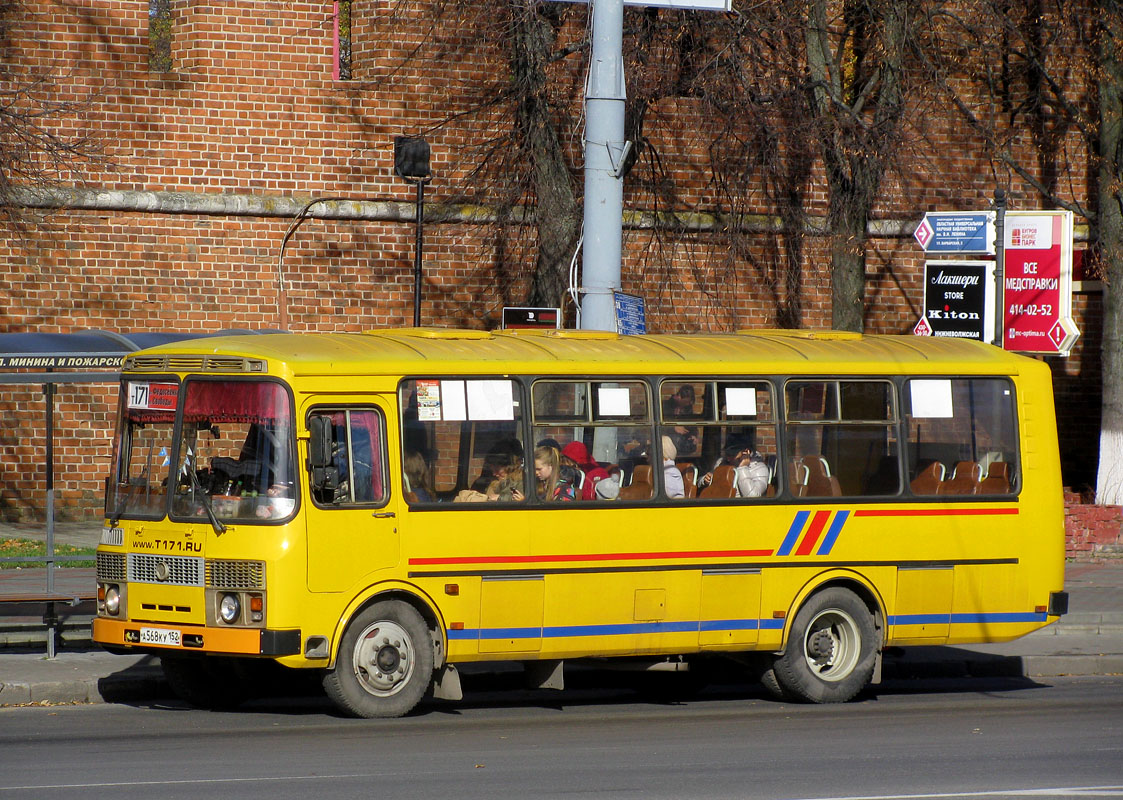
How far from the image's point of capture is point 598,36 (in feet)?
47.4

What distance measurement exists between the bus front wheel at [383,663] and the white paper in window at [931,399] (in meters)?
4.45

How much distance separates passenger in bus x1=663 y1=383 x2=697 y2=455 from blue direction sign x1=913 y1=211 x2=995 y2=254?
582cm

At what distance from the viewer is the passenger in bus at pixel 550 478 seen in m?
11.5

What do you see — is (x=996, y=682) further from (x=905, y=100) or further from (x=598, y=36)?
(x=905, y=100)

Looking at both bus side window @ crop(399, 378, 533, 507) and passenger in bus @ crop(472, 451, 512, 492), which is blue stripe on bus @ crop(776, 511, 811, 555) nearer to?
bus side window @ crop(399, 378, 533, 507)

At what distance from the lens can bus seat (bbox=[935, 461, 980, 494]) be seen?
12883 mm

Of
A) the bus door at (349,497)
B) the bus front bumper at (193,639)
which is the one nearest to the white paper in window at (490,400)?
the bus door at (349,497)

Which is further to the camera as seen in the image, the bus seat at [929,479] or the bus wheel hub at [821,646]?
the bus seat at [929,479]

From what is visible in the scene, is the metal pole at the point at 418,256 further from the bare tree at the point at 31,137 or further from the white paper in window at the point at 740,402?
the white paper in window at the point at 740,402

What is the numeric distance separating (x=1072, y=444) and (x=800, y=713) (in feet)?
49.8

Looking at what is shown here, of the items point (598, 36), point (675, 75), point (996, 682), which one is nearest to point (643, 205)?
point (675, 75)

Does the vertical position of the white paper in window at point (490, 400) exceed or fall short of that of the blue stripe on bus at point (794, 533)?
it exceeds it

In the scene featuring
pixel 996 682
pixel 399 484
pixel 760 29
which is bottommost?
pixel 996 682

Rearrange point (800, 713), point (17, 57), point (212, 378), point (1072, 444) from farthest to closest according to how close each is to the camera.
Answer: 1. point (1072, 444)
2. point (17, 57)
3. point (800, 713)
4. point (212, 378)
